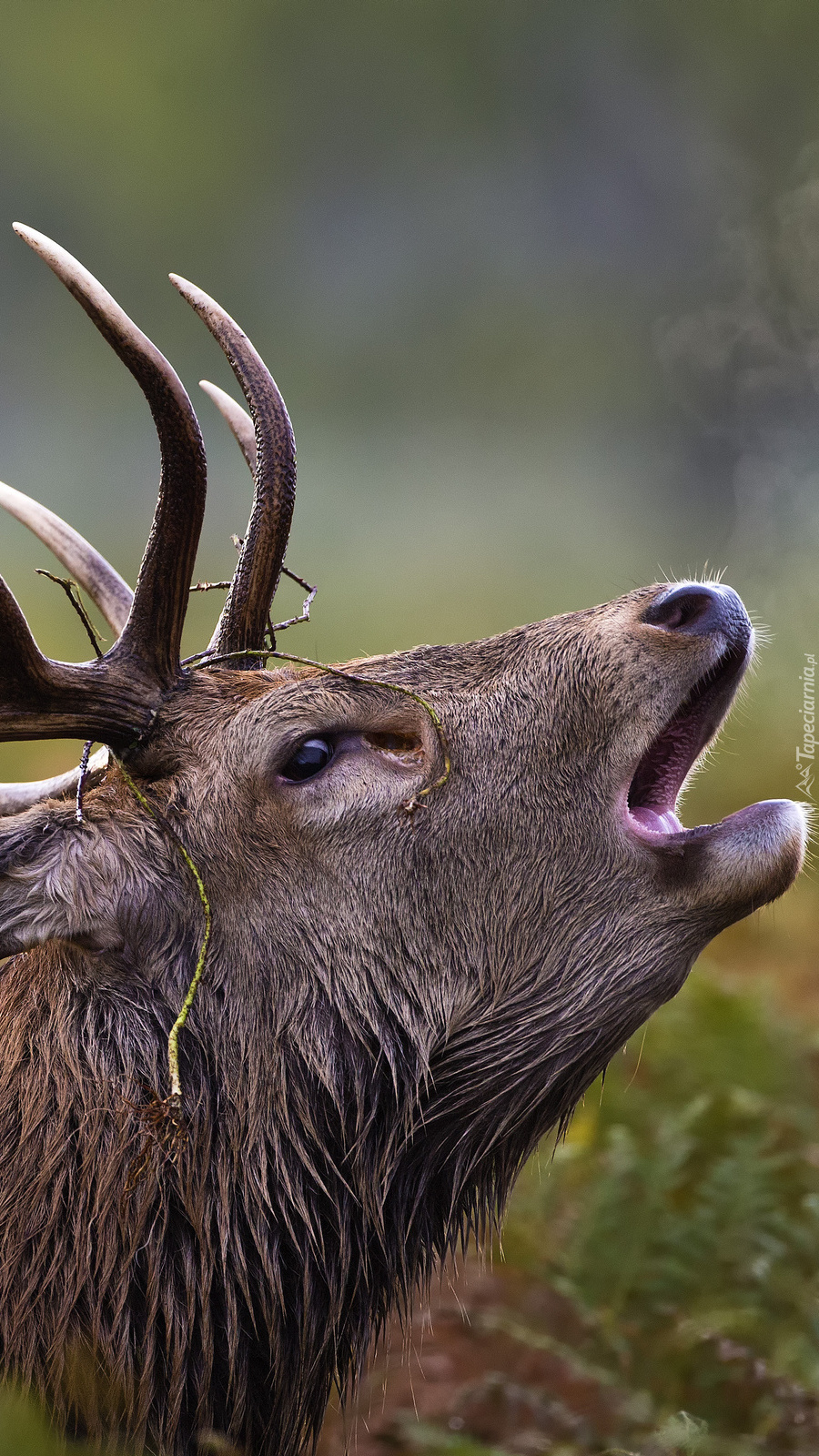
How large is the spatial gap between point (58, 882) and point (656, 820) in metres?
1.24

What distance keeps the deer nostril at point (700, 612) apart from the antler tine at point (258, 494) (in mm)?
921

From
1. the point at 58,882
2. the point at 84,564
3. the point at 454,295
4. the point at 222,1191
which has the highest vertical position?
the point at 454,295

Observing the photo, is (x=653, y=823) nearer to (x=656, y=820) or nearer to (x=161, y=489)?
(x=656, y=820)

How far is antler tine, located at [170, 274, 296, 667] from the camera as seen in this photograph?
297 centimetres

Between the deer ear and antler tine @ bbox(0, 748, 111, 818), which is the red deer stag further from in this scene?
antler tine @ bbox(0, 748, 111, 818)

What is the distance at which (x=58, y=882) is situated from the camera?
2.52 metres

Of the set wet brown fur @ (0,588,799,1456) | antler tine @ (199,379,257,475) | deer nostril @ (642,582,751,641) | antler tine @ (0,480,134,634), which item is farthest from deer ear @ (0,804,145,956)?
antler tine @ (199,379,257,475)

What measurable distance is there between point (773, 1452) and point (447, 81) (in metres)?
18.7

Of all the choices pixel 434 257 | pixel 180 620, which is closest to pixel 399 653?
pixel 180 620

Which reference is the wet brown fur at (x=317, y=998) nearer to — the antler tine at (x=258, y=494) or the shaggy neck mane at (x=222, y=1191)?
the shaggy neck mane at (x=222, y=1191)

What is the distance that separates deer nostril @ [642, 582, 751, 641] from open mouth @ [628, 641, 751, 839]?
0.16ft

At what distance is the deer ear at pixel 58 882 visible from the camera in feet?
8.18

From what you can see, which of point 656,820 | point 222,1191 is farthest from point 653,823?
point 222,1191

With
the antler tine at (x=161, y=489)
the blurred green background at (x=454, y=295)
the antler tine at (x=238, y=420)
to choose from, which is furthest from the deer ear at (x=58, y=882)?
the blurred green background at (x=454, y=295)
